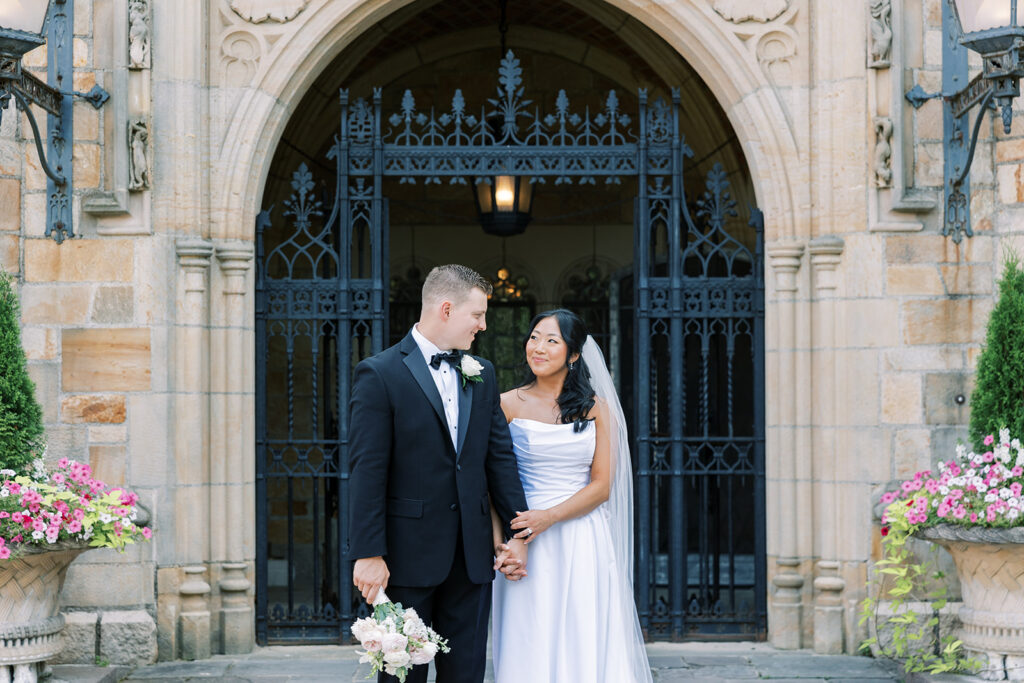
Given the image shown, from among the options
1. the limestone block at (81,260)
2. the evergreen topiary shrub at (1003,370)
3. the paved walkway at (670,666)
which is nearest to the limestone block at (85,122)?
the limestone block at (81,260)

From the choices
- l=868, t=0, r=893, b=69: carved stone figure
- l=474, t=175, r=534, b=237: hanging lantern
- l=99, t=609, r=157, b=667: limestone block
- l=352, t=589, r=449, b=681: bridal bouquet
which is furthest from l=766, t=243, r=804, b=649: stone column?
l=99, t=609, r=157, b=667: limestone block

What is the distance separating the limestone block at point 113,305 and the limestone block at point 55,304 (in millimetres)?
52

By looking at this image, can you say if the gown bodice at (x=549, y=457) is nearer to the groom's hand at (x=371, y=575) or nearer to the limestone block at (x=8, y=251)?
the groom's hand at (x=371, y=575)

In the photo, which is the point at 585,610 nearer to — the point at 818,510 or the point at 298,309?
the point at 818,510

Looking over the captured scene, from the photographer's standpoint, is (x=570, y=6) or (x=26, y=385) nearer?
(x=26, y=385)

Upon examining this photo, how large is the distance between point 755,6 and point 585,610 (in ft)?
11.6

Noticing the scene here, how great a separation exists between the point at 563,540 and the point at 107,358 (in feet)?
9.42

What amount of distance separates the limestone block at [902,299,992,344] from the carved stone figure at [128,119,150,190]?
A: 4.04 m

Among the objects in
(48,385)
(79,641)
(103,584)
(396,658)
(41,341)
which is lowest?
(79,641)

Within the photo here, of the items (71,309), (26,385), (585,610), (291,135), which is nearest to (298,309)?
(71,309)

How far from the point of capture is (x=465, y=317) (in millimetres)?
4297

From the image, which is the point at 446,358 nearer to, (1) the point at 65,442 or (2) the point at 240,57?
(1) the point at 65,442

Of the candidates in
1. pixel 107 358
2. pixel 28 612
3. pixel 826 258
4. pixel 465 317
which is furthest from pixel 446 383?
pixel 826 258

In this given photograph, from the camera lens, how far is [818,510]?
666cm
